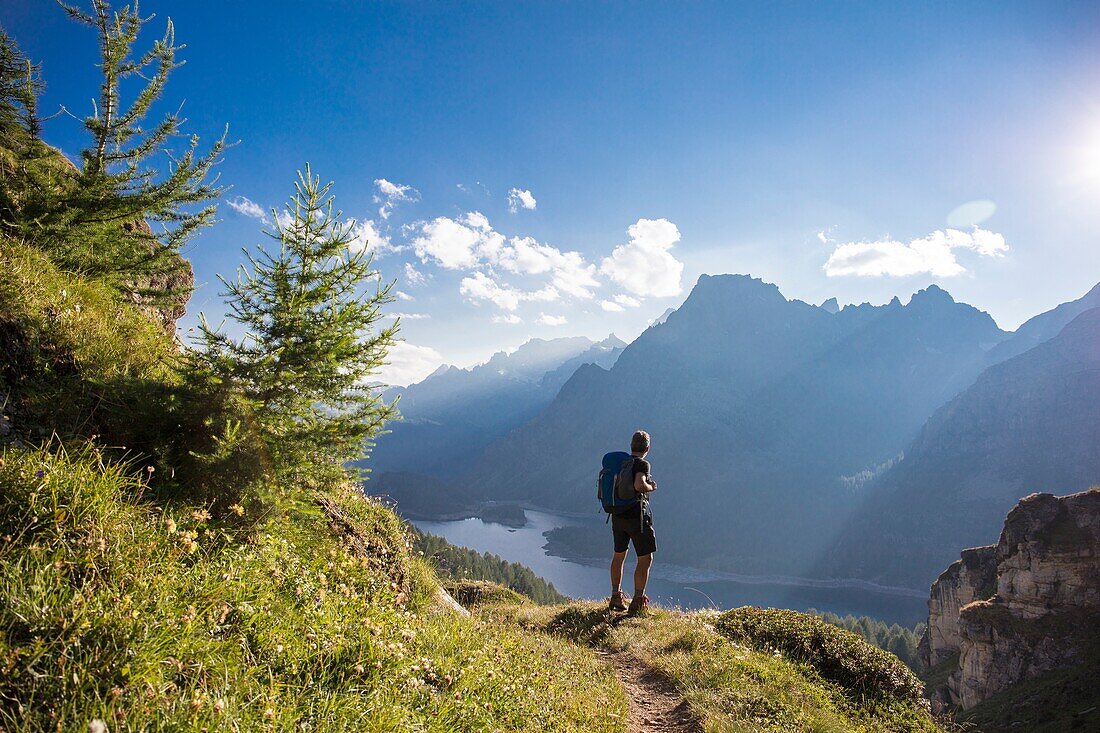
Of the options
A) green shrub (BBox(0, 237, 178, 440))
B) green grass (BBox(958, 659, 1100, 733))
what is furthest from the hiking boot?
green grass (BBox(958, 659, 1100, 733))

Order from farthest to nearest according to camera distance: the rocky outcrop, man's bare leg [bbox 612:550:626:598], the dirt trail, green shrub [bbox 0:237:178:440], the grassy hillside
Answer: the rocky outcrop
man's bare leg [bbox 612:550:626:598]
the dirt trail
green shrub [bbox 0:237:178:440]
the grassy hillside

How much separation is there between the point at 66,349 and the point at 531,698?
592 cm

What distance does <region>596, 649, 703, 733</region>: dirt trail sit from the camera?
601 cm

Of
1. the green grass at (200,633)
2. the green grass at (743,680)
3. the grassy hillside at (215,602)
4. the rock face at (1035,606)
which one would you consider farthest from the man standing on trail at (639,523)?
the rock face at (1035,606)

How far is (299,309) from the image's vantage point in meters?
5.48

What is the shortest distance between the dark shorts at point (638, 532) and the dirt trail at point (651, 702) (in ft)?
6.72

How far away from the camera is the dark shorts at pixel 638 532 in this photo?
9711 mm

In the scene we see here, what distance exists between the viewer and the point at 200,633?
9.50 ft

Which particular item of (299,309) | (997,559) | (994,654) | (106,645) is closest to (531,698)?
(106,645)

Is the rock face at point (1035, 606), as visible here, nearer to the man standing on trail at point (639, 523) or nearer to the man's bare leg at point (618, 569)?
the man's bare leg at point (618, 569)

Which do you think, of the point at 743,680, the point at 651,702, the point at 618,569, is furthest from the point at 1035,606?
the point at 651,702

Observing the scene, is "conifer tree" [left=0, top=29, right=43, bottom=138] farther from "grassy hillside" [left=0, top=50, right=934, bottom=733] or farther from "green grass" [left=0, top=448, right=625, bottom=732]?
"green grass" [left=0, top=448, right=625, bottom=732]

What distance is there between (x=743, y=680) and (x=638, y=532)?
128 inches

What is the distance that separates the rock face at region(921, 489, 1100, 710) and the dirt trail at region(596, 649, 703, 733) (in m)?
61.0
